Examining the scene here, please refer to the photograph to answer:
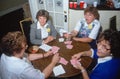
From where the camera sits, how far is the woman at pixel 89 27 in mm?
2824

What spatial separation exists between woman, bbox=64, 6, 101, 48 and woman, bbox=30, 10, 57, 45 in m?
0.43

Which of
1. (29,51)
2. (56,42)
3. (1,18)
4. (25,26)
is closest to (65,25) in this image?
(25,26)

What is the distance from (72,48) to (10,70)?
3.59 feet

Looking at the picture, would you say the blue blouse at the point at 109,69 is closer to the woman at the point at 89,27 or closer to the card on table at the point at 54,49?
the card on table at the point at 54,49

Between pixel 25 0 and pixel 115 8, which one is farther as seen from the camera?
pixel 25 0

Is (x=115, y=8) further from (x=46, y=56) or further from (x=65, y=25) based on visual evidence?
(x=46, y=56)

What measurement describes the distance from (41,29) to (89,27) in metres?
0.85

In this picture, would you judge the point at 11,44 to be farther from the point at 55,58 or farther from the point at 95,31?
the point at 95,31

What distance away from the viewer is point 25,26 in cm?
326

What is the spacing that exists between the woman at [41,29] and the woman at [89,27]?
0.43 metres

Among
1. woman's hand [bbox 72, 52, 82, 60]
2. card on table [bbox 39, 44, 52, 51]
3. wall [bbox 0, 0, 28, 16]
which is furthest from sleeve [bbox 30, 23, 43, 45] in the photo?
wall [bbox 0, 0, 28, 16]

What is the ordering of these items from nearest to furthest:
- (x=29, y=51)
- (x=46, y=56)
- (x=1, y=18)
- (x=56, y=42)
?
1. (x=46, y=56)
2. (x=29, y=51)
3. (x=56, y=42)
4. (x=1, y=18)

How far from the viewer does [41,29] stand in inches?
117

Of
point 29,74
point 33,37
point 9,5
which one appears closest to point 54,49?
point 33,37
